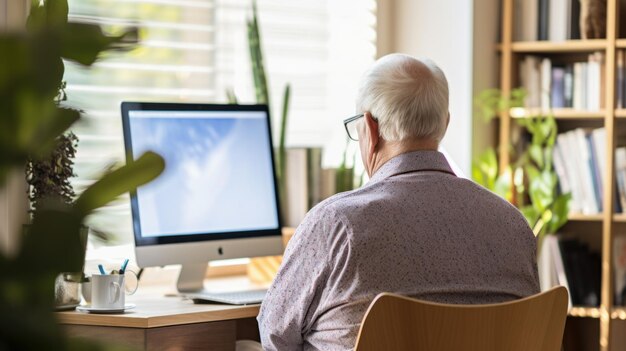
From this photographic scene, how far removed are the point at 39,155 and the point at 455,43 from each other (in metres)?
3.12

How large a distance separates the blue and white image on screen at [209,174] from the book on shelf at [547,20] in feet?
4.87

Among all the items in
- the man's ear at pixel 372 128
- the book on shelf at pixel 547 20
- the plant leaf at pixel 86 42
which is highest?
the book on shelf at pixel 547 20

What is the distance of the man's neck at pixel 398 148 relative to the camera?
1798mm

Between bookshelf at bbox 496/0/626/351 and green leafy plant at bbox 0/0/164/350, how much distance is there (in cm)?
313

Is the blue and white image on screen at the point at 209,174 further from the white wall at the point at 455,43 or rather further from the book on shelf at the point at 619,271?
the book on shelf at the point at 619,271

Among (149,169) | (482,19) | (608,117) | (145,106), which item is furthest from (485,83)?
(149,169)

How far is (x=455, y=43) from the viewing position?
11.1ft

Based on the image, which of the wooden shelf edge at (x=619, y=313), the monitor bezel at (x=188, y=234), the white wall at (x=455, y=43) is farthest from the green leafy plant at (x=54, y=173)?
the wooden shelf edge at (x=619, y=313)

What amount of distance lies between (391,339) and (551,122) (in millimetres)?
2127

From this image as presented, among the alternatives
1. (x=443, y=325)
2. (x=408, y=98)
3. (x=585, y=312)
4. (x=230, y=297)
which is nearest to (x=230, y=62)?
(x=230, y=297)

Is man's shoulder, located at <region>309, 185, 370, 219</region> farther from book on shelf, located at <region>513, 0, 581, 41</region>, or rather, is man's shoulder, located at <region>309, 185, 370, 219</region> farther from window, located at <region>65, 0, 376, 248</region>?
book on shelf, located at <region>513, 0, 581, 41</region>

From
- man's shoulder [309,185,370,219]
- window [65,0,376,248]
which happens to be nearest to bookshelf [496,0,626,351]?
window [65,0,376,248]

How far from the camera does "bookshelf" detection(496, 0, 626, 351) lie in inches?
129

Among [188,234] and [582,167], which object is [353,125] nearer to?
[188,234]
